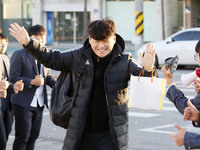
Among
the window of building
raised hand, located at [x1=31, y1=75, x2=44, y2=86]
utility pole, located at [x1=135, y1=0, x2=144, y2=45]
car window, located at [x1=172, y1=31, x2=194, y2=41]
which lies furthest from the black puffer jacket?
the window of building

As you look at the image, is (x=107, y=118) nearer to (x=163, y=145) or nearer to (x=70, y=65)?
(x=70, y=65)

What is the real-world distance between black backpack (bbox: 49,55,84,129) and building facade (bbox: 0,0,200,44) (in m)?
24.1

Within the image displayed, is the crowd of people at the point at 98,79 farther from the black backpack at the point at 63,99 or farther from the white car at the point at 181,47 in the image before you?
the white car at the point at 181,47

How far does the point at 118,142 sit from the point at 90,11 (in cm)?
2839

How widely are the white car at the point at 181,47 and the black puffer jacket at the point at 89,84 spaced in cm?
1424

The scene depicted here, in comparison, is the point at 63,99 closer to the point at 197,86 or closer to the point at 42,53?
the point at 42,53

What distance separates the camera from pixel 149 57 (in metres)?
4.40

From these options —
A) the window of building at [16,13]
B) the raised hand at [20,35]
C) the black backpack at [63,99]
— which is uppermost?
the window of building at [16,13]

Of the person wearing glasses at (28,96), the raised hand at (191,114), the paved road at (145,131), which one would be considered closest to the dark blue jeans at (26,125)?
the person wearing glasses at (28,96)

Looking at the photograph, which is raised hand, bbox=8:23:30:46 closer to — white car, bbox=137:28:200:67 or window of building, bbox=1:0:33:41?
white car, bbox=137:28:200:67

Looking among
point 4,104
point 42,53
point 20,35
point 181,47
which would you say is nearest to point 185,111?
point 42,53

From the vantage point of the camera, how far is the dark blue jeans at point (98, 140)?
4684mm

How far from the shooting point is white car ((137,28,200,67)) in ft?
61.6

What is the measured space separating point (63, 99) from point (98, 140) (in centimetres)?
50
